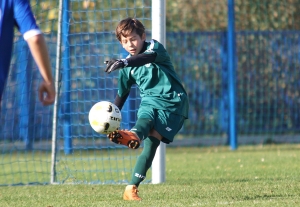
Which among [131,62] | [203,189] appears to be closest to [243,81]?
[203,189]

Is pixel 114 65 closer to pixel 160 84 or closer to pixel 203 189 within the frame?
pixel 160 84

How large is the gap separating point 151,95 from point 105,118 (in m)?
0.71

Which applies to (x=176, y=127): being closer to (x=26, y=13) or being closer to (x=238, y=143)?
(x=26, y=13)

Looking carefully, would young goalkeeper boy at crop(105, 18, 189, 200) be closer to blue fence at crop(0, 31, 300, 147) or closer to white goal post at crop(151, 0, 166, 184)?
white goal post at crop(151, 0, 166, 184)

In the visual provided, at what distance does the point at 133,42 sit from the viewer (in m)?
6.66

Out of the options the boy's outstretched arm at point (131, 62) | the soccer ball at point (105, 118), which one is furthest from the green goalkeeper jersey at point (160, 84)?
the soccer ball at point (105, 118)

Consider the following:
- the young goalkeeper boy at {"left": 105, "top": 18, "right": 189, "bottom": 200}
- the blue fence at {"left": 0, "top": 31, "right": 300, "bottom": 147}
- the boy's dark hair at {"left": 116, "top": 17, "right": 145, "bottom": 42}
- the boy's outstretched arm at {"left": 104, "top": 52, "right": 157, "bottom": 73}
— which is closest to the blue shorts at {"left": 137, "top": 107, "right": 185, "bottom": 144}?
the young goalkeeper boy at {"left": 105, "top": 18, "right": 189, "bottom": 200}

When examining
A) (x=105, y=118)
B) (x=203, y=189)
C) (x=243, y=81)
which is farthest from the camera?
(x=243, y=81)

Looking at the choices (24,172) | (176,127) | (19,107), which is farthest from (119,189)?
(19,107)

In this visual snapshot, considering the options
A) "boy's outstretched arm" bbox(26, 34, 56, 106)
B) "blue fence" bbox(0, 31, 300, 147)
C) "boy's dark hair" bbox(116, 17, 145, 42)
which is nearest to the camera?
"boy's outstretched arm" bbox(26, 34, 56, 106)

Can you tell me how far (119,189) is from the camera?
7.74m

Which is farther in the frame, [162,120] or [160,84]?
[160,84]

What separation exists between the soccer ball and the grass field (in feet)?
2.24

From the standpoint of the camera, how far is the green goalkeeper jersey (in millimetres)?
6711
